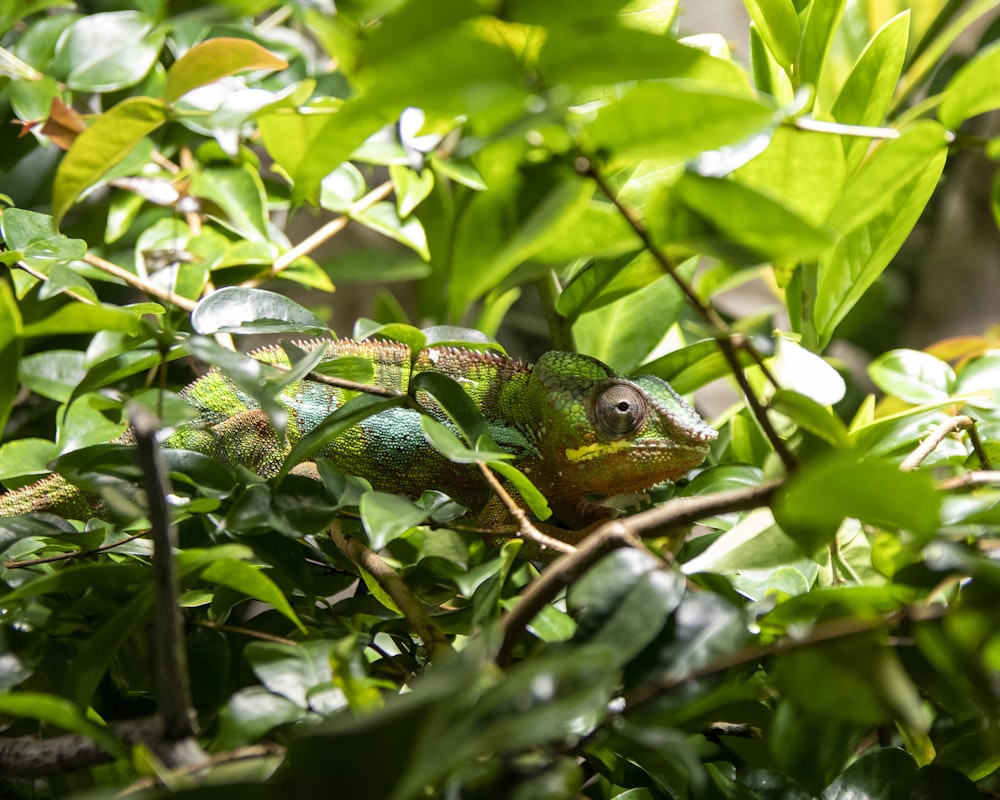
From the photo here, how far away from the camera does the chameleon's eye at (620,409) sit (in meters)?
1.44

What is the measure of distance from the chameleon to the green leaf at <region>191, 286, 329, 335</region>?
2.10ft

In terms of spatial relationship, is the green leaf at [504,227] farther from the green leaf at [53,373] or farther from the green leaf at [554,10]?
the green leaf at [53,373]

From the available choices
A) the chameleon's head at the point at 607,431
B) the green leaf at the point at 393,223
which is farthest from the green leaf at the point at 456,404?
the green leaf at the point at 393,223

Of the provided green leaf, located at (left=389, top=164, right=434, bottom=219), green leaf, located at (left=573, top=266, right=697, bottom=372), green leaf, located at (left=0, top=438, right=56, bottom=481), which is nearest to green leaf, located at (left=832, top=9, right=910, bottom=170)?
green leaf, located at (left=573, top=266, right=697, bottom=372)

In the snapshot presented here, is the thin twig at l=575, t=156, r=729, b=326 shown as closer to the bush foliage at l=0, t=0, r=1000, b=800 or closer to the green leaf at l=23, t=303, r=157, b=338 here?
the bush foliage at l=0, t=0, r=1000, b=800

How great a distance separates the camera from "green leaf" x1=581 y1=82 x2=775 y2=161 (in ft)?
1.35

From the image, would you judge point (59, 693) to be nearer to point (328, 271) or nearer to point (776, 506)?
point (776, 506)

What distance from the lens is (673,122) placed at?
43 cm

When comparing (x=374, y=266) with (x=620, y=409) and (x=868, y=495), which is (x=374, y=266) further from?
(x=868, y=495)

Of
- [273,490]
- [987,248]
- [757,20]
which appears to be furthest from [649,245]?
[987,248]

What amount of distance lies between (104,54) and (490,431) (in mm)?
793

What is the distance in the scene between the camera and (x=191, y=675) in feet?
2.16

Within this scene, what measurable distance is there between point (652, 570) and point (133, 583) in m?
0.39

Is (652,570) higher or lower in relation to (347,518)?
higher
